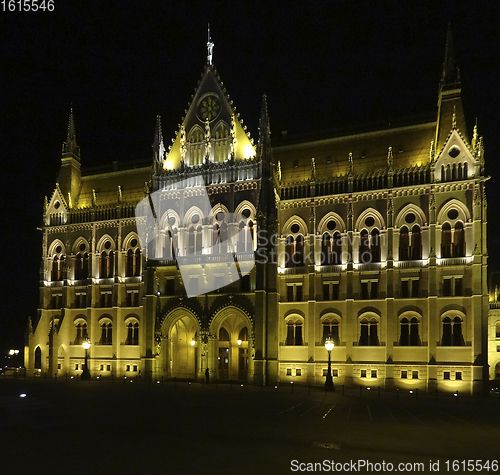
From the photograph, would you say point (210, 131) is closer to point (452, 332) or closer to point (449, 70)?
point (449, 70)

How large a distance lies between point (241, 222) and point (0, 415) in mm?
31291

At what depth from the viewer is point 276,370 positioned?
49.4 metres

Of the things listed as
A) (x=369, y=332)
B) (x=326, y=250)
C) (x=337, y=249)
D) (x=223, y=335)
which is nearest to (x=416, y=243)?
(x=337, y=249)

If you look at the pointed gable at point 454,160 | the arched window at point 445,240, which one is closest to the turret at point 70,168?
the pointed gable at point 454,160

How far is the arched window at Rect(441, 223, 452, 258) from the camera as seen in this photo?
158ft

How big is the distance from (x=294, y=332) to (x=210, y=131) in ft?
69.3

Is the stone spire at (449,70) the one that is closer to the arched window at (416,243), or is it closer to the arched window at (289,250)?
the arched window at (416,243)

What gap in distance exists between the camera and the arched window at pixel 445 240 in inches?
1893

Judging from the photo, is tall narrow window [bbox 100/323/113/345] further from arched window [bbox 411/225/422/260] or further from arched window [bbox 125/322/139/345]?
arched window [bbox 411/225/422/260]

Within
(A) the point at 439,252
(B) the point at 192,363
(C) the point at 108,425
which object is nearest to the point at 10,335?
(B) the point at 192,363

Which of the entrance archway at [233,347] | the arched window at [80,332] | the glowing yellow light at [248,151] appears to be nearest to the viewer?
the glowing yellow light at [248,151]

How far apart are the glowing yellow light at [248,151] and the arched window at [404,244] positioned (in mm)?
15586

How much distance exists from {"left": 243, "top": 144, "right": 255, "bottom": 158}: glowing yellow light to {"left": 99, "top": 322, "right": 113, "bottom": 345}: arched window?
23.4 metres

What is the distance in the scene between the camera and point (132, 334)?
59.3 meters
